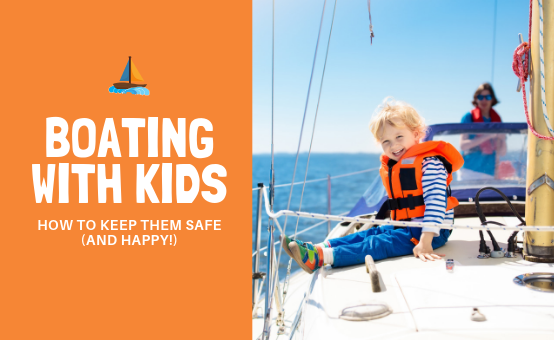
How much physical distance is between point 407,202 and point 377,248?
336 millimetres

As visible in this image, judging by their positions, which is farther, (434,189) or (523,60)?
(434,189)

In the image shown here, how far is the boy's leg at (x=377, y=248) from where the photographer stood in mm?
1869

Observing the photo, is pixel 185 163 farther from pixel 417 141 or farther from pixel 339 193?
pixel 339 193

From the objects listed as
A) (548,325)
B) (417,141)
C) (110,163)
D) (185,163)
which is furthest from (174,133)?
(548,325)

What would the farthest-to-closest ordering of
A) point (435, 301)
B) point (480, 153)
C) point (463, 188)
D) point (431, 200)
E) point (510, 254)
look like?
point (480, 153)
point (463, 188)
point (431, 200)
point (510, 254)
point (435, 301)

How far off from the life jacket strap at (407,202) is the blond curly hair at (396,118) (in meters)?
0.33

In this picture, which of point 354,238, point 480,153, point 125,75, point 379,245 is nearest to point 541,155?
point 379,245

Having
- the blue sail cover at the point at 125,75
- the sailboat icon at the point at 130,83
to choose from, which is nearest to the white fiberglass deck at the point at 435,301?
the sailboat icon at the point at 130,83

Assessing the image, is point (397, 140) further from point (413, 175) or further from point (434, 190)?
point (434, 190)

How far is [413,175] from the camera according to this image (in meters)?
2.08

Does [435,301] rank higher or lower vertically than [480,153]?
lower

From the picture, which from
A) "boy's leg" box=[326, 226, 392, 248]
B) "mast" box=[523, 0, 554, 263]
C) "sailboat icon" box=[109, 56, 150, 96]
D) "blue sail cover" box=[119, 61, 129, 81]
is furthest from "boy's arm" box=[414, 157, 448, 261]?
"blue sail cover" box=[119, 61, 129, 81]

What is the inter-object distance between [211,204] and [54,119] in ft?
5.81

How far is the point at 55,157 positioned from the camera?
4277 mm
